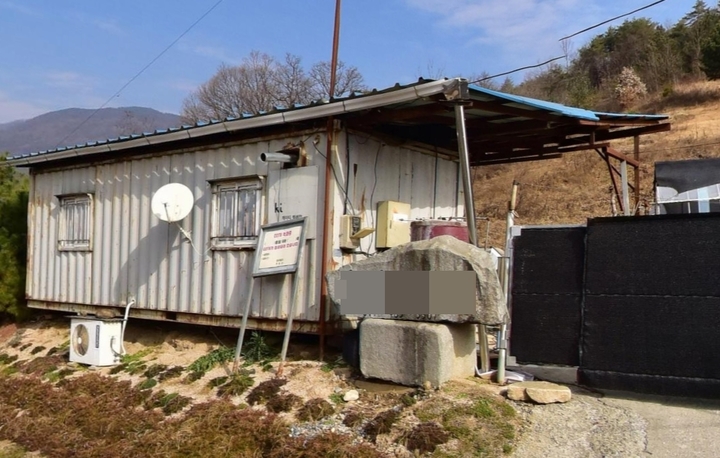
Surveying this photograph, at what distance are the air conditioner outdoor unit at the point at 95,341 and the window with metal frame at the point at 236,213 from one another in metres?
1.82

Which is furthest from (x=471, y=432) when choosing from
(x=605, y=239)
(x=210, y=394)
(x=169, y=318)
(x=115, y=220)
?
(x=115, y=220)

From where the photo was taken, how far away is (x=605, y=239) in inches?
225

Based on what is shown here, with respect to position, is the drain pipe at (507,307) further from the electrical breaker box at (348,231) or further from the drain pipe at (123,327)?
the drain pipe at (123,327)

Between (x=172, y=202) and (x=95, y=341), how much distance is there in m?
2.09

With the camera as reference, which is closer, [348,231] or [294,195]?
[348,231]

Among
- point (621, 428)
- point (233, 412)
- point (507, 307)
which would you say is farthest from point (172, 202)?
point (621, 428)

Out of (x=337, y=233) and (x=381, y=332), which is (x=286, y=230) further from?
(x=381, y=332)

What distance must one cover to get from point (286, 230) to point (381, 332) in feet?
6.05

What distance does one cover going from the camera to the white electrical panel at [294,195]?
7.18 metres

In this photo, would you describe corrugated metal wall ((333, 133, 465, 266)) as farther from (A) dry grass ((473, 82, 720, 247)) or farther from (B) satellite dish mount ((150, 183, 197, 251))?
(A) dry grass ((473, 82, 720, 247))

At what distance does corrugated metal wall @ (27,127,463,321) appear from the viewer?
743cm

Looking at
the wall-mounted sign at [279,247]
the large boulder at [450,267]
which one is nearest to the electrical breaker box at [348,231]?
the wall-mounted sign at [279,247]

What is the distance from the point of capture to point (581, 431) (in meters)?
4.93

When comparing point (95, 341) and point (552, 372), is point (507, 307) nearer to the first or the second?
point (552, 372)
